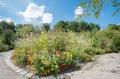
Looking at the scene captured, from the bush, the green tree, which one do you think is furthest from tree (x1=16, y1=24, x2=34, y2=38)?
the bush

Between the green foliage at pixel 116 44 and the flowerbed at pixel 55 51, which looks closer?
the flowerbed at pixel 55 51

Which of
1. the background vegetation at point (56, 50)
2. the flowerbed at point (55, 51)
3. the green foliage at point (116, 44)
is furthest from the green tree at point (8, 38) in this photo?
the green foliage at point (116, 44)

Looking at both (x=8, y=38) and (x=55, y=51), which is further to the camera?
(x=8, y=38)

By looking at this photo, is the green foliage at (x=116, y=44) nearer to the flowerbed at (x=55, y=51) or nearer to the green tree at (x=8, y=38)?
the flowerbed at (x=55, y=51)

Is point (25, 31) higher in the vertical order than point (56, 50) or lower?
higher

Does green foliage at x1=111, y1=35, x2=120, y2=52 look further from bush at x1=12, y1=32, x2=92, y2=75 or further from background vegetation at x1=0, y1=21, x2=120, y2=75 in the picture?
bush at x1=12, y1=32, x2=92, y2=75

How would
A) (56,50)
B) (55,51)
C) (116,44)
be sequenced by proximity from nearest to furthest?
(55,51)
(56,50)
(116,44)

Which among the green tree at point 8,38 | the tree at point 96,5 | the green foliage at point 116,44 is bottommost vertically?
the green foliage at point 116,44

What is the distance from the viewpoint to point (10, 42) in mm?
15297

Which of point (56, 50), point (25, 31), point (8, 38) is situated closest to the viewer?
point (56, 50)

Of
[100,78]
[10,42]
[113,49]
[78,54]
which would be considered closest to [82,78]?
[100,78]

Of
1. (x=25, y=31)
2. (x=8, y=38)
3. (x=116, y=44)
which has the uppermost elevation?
(x=25, y=31)

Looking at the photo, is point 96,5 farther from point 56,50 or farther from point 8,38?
point 8,38

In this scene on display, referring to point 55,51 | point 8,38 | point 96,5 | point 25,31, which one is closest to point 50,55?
point 55,51
